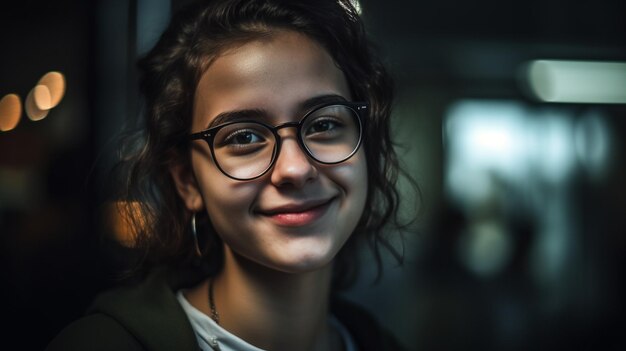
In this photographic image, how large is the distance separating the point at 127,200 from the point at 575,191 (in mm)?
3287

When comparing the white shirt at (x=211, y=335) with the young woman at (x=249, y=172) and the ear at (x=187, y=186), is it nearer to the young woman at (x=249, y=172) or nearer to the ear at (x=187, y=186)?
the young woman at (x=249, y=172)

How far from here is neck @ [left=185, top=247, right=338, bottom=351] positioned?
1.31 meters

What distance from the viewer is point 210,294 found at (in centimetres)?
139

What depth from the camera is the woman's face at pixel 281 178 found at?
1.17 metres

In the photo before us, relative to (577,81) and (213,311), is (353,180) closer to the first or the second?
(213,311)

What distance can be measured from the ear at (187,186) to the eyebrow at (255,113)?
196mm

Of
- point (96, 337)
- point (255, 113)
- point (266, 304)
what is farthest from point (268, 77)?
point (96, 337)

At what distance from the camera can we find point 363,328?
5.13 ft

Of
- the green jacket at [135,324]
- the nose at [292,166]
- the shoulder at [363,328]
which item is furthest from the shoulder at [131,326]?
the shoulder at [363,328]

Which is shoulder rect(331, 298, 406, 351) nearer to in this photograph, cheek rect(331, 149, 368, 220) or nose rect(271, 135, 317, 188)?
cheek rect(331, 149, 368, 220)

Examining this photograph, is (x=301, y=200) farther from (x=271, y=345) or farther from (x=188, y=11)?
(x=188, y=11)

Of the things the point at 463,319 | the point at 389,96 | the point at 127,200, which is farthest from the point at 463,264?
the point at 127,200

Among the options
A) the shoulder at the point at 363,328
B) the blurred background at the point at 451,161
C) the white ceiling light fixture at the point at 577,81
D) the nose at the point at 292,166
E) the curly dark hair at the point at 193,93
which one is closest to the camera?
the nose at the point at 292,166

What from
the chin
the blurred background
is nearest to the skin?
the chin
